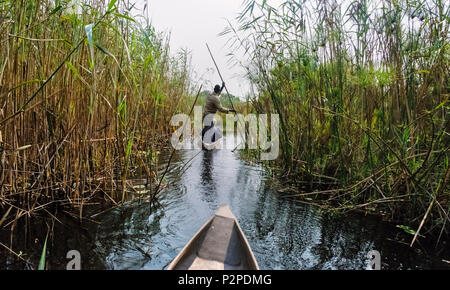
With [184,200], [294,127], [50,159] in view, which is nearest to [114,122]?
[50,159]

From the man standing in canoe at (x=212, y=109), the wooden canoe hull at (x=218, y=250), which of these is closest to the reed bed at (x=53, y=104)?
the wooden canoe hull at (x=218, y=250)

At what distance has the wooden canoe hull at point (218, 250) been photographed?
2.08m

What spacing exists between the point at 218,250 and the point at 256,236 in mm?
729

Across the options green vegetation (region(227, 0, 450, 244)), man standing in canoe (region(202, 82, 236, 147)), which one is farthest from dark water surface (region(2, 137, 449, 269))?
man standing in canoe (region(202, 82, 236, 147))

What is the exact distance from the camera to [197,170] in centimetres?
552

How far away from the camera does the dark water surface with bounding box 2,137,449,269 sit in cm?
240

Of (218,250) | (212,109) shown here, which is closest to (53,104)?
(218,250)

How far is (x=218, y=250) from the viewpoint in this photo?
2283 mm

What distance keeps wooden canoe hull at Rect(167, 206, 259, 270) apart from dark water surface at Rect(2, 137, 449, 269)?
0.29m

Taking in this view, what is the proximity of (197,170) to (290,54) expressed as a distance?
2.62 metres

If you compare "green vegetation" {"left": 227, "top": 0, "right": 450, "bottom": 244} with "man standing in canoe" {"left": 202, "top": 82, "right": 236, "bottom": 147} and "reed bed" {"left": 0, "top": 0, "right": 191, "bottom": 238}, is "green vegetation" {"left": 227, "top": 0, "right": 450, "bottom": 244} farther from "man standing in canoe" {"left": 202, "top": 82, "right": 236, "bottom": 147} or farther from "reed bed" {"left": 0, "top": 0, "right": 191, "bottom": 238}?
"man standing in canoe" {"left": 202, "top": 82, "right": 236, "bottom": 147}

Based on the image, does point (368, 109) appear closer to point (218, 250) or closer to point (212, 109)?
point (218, 250)

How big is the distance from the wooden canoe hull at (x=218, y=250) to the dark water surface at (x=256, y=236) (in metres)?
0.29

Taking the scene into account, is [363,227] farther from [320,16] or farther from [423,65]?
[320,16]
